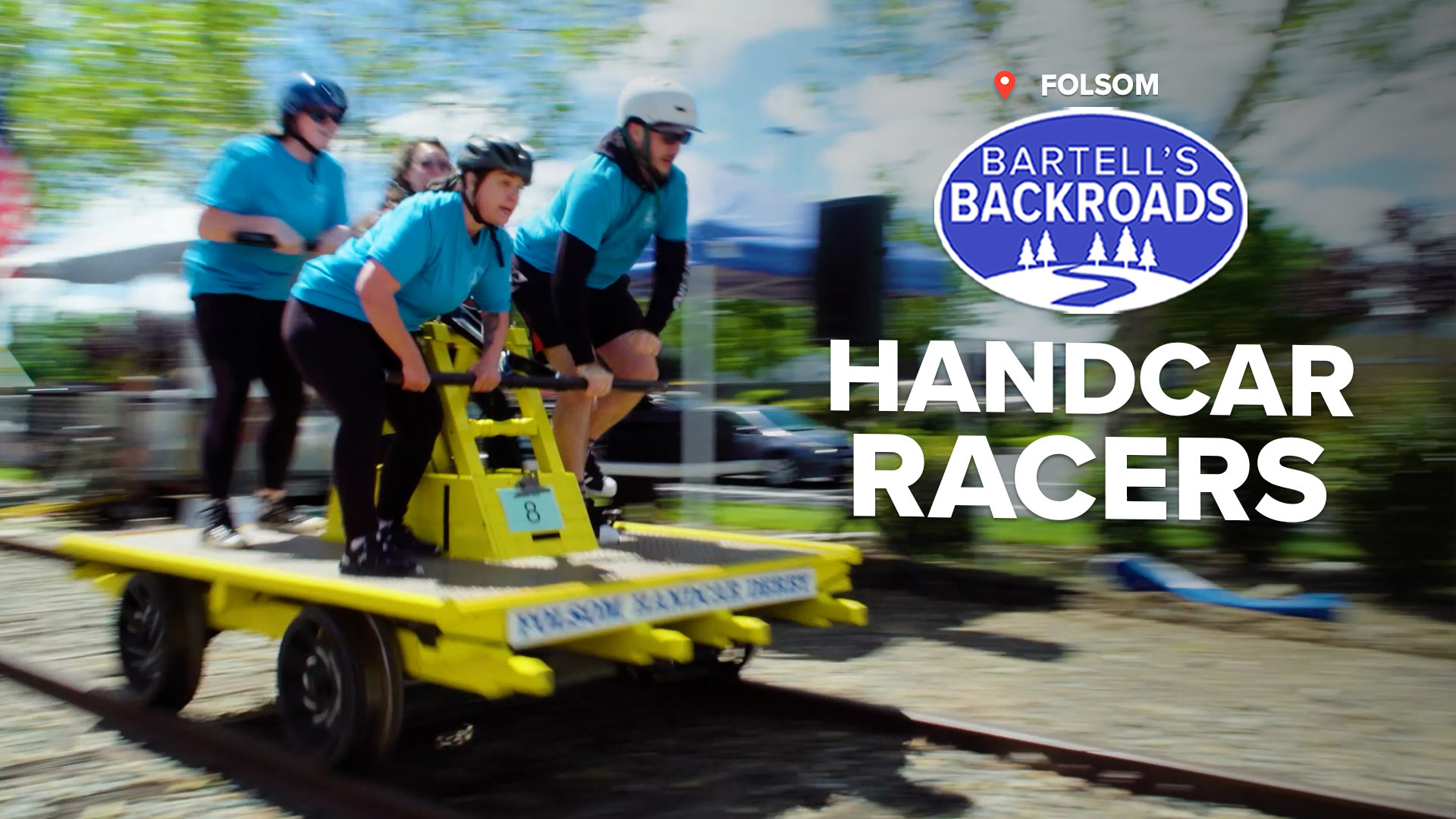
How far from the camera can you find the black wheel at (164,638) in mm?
4195

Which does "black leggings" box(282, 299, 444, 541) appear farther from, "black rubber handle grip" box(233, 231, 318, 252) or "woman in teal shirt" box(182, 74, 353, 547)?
"woman in teal shirt" box(182, 74, 353, 547)

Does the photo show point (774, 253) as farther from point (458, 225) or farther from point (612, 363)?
point (458, 225)

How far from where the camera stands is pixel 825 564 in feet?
13.6

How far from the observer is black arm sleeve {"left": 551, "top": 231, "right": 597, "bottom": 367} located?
444 centimetres

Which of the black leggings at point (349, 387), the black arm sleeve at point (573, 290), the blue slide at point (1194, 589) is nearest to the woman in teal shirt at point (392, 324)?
the black leggings at point (349, 387)

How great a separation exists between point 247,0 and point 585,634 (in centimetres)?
1091

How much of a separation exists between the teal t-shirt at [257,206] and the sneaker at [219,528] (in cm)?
84

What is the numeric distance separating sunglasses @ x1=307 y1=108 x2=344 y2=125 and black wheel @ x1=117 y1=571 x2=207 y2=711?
1.82 meters

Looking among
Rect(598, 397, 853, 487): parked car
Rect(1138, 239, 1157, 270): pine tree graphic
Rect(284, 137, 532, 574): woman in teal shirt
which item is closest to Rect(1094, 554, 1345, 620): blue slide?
Rect(1138, 239, 1157, 270): pine tree graphic

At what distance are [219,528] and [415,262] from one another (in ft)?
5.14

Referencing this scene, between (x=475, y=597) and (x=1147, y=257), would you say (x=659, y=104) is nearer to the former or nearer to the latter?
(x=475, y=597)

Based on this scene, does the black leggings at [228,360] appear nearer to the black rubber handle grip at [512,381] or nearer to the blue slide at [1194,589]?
the black rubber handle grip at [512,381]

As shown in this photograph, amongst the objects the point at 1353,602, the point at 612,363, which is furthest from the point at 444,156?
the point at 1353,602

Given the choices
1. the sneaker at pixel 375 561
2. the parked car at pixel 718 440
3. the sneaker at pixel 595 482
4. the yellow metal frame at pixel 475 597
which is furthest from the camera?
the parked car at pixel 718 440
